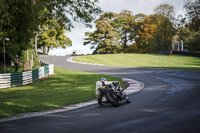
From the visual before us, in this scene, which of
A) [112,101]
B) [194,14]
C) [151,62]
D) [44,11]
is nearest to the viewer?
[112,101]

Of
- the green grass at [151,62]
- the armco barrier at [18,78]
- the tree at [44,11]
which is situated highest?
the tree at [44,11]

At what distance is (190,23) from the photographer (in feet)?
130

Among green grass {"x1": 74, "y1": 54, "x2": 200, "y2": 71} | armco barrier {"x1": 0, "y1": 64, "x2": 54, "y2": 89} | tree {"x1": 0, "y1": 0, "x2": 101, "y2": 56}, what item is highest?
tree {"x1": 0, "y1": 0, "x2": 101, "y2": 56}

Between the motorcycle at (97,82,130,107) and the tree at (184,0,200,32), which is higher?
the tree at (184,0,200,32)

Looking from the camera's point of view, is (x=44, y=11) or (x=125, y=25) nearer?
(x=44, y=11)

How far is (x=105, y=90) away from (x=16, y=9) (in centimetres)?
1248

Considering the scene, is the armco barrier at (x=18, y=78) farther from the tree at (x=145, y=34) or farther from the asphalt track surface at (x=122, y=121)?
the tree at (x=145, y=34)

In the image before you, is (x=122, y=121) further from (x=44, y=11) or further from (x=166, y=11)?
(x=166, y=11)

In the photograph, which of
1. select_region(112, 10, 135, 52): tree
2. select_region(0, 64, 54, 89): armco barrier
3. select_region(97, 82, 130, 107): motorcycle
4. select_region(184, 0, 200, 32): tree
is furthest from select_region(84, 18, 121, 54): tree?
select_region(97, 82, 130, 107): motorcycle

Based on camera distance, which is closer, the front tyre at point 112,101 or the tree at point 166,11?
the front tyre at point 112,101

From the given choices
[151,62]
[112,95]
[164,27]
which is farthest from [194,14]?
[164,27]

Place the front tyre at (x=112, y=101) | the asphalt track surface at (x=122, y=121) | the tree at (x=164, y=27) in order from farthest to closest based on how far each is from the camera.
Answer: the tree at (x=164, y=27) < the front tyre at (x=112, y=101) < the asphalt track surface at (x=122, y=121)

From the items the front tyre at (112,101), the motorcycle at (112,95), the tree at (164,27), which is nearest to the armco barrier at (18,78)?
the motorcycle at (112,95)

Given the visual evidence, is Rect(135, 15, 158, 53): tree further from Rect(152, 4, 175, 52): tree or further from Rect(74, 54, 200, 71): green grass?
Rect(74, 54, 200, 71): green grass
